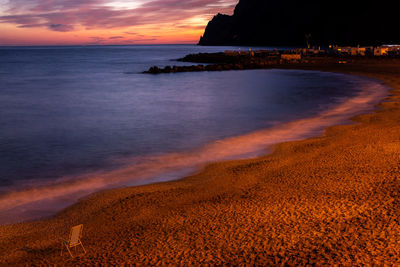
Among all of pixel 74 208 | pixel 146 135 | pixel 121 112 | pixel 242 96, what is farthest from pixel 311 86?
pixel 74 208

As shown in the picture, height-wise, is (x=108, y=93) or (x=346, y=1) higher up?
(x=346, y=1)

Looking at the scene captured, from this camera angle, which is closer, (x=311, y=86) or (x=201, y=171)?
(x=201, y=171)

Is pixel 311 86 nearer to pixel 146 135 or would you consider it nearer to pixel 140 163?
pixel 146 135

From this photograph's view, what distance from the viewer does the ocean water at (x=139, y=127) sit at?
10711 millimetres

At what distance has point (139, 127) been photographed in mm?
18812

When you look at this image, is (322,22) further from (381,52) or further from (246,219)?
(246,219)

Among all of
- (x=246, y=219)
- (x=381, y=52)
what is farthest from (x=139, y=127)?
(x=381, y=52)

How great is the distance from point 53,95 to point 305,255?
30555mm

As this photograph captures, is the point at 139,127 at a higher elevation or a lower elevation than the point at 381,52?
lower

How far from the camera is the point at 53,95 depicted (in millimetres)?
31703

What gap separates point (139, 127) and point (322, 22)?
515 ft

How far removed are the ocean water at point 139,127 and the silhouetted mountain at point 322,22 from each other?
4298 inches

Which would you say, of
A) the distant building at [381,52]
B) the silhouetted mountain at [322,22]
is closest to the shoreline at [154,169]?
the distant building at [381,52]

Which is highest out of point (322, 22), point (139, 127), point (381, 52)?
point (322, 22)
